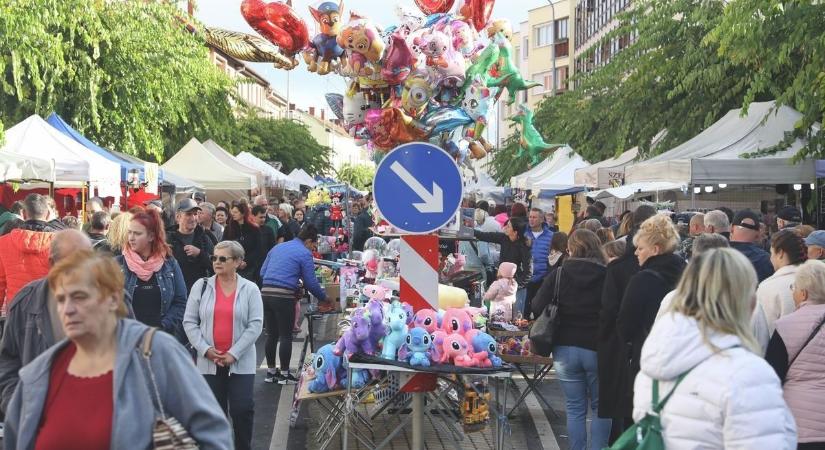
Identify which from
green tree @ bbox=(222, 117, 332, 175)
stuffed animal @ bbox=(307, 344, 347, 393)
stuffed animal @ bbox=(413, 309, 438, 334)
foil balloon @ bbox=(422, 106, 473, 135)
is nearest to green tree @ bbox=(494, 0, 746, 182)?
foil balloon @ bbox=(422, 106, 473, 135)

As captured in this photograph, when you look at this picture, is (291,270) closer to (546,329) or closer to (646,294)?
(546,329)

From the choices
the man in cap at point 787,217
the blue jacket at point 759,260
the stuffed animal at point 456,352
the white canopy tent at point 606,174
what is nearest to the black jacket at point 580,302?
the stuffed animal at point 456,352

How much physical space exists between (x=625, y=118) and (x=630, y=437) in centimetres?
1825

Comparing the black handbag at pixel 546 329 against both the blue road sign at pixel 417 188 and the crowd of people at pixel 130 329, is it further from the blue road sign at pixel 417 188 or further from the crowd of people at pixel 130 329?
the crowd of people at pixel 130 329

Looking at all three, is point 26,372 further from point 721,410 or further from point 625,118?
point 625,118

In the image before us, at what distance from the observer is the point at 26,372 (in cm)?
368

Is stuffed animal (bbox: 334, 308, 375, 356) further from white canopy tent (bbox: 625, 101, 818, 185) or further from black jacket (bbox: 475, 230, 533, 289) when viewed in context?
white canopy tent (bbox: 625, 101, 818, 185)

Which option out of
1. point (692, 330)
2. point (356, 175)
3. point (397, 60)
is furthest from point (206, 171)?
point (356, 175)

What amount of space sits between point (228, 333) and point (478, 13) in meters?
3.45

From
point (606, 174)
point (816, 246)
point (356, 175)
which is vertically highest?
point (356, 175)

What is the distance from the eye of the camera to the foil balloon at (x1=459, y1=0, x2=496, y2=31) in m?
9.41

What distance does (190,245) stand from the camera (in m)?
10.7

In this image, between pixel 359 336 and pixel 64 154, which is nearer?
pixel 359 336

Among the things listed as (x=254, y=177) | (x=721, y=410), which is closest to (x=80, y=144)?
(x=254, y=177)
